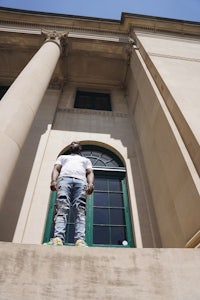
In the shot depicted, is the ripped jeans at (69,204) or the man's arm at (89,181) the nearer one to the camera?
the ripped jeans at (69,204)

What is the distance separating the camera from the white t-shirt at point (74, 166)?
384 cm

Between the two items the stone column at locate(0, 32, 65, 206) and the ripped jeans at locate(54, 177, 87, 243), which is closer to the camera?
the ripped jeans at locate(54, 177, 87, 243)

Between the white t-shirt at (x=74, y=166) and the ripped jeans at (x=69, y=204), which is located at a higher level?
the white t-shirt at (x=74, y=166)

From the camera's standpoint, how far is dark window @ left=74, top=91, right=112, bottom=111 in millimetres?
10359

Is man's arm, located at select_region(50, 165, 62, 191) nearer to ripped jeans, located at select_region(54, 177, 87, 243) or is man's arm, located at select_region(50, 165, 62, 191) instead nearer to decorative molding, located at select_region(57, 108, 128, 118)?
ripped jeans, located at select_region(54, 177, 87, 243)

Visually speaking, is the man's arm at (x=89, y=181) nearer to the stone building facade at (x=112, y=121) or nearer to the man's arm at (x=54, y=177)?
the man's arm at (x=54, y=177)

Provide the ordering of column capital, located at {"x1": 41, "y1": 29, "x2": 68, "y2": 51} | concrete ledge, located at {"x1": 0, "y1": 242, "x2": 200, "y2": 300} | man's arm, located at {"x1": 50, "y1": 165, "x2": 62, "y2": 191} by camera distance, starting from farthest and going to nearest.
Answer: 1. column capital, located at {"x1": 41, "y1": 29, "x2": 68, "y2": 51}
2. man's arm, located at {"x1": 50, "y1": 165, "x2": 62, "y2": 191}
3. concrete ledge, located at {"x1": 0, "y1": 242, "x2": 200, "y2": 300}

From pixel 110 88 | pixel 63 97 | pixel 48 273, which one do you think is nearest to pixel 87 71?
pixel 110 88

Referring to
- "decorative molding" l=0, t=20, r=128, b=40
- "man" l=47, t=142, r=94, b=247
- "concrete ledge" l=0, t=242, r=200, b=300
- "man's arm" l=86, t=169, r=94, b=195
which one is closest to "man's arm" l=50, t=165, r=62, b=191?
"man" l=47, t=142, r=94, b=247

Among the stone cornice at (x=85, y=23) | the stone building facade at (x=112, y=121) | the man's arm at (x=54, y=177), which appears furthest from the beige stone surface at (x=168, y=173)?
the stone cornice at (x=85, y=23)

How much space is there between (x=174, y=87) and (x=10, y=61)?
9.09 meters

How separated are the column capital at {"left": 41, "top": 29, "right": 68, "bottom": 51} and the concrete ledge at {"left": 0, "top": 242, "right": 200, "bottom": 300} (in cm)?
865

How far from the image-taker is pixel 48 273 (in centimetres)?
217

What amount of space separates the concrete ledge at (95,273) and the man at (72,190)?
72cm
